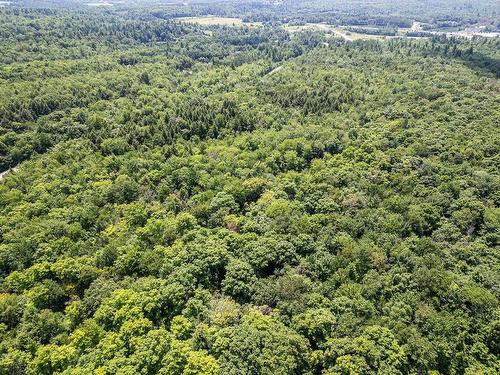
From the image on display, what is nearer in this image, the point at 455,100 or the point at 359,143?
the point at 359,143

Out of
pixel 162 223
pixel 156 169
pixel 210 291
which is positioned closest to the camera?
pixel 210 291

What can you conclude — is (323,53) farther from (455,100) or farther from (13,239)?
(13,239)

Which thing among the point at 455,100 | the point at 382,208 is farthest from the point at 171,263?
the point at 455,100

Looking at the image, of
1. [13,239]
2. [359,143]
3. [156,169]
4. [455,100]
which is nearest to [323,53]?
[455,100]

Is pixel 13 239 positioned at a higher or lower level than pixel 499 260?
higher

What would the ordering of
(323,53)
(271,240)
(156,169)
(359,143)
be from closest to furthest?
1. (271,240)
2. (156,169)
3. (359,143)
4. (323,53)

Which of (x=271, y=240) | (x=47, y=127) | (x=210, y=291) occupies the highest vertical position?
(x=47, y=127)

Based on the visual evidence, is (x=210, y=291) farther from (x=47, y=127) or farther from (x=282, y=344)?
(x=47, y=127)
